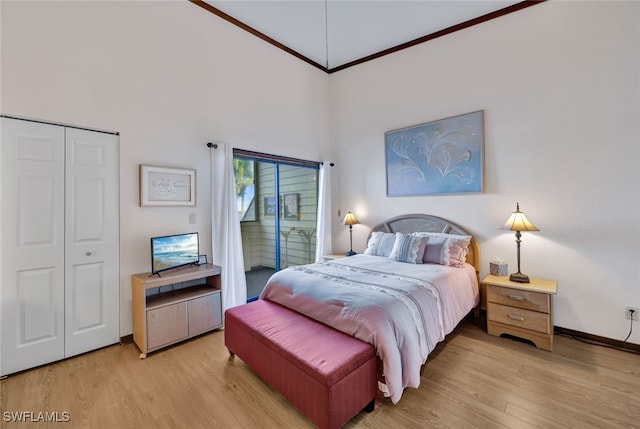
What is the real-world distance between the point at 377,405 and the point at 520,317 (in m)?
1.78

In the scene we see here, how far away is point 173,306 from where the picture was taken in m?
2.68

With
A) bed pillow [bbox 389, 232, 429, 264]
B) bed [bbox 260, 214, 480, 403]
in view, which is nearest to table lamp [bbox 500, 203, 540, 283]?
bed [bbox 260, 214, 480, 403]

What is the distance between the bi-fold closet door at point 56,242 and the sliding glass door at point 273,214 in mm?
1603

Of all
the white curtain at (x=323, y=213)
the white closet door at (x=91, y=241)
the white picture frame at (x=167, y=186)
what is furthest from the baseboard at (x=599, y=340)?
the white closet door at (x=91, y=241)

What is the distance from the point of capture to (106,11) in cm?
263

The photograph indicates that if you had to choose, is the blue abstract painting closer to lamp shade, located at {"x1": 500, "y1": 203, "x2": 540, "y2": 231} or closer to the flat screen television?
lamp shade, located at {"x1": 500, "y1": 203, "x2": 540, "y2": 231}

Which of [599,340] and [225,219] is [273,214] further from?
[599,340]

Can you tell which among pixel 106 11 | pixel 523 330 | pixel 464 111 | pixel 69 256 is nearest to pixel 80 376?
pixel 69 256

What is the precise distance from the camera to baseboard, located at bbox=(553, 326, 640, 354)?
8.33 feet

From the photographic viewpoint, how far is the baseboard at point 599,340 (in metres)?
2.54

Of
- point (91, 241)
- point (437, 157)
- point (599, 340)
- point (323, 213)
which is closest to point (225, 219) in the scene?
point (91, 241)

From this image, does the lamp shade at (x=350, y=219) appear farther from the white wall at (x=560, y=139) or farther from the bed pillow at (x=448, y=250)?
the bed pillow at (x=448, y=250)

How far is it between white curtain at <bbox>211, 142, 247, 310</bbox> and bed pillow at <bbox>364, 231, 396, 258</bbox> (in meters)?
1.84

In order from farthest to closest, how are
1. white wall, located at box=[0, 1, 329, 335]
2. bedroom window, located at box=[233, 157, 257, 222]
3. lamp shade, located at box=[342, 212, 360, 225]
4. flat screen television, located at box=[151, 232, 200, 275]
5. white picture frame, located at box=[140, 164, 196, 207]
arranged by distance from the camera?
lamp shade, located at box=[342, 212, 360, 225] → bedroom window, located at box=[233, 157, 257, 222] → white picture frame, located at box=[140, 164, 196, 207] → flat screen television, located at box=[151, 232, 200, 275] → white wall, located at box=[0, 1, 329, 335]
